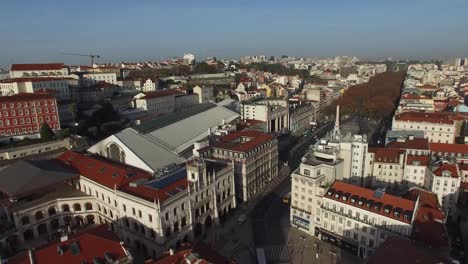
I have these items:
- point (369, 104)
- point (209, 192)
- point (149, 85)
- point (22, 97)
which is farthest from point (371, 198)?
point (149, 85)

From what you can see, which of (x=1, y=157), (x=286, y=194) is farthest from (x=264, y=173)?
(x=1, y=157)

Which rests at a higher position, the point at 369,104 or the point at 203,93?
the point at 203,93

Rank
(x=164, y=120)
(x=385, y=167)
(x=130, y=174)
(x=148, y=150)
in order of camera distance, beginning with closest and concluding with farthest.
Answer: (x=130, y=174) < (x=385, y=167) < (x=148, y=150) < (x=164, y=120)

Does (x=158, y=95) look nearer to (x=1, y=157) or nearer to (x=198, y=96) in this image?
(x=198, y=96)

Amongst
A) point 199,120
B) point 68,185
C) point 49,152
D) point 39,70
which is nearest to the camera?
point 68,185

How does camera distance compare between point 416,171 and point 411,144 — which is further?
point 411,144

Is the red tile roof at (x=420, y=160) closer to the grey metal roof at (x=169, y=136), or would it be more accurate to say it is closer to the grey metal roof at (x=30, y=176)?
the grey metal roof at (x=169, y=136)

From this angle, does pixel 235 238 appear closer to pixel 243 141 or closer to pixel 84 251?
pixel 243 141

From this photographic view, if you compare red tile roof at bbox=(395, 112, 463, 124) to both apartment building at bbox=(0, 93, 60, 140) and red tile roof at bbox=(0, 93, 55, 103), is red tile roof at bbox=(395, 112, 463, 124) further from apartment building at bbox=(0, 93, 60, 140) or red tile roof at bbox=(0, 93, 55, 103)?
red tile roof at bbox=(0, 93, 55, 103)
